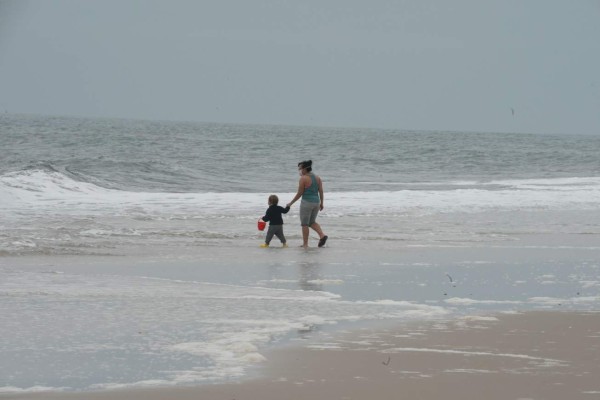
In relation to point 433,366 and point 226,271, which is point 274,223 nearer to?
point 226,271

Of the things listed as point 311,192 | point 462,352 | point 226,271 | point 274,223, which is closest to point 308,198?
point 311,192

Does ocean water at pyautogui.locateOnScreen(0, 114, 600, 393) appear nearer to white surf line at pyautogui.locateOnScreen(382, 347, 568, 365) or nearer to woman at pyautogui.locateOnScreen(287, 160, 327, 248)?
woman at pyautogui.locateOnScreen(287, 160, 327, 248)

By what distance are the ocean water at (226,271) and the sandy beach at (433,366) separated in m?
0.29

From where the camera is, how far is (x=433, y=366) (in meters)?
6.26

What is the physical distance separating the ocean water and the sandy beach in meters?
0.29

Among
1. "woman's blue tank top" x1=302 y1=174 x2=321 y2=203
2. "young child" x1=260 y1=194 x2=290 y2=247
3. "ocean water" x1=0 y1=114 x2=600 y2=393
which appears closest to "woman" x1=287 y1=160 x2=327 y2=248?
"woman's blue tank top" x1=302 y1=174 x2=321 y2=203

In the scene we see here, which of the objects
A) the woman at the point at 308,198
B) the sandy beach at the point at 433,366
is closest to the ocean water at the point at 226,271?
the sandy beach at the point at 433,366

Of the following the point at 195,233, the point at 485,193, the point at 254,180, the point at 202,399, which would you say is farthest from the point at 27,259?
the point at 254,180

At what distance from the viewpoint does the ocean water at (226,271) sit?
6688 millimetres

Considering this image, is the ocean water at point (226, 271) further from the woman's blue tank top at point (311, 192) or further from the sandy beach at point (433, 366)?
the woman's blue tank top at point (311, 192)

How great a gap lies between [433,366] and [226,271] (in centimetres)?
513

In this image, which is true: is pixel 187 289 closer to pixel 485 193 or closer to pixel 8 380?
pixel 8 380

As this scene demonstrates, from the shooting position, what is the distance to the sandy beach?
5598 mm

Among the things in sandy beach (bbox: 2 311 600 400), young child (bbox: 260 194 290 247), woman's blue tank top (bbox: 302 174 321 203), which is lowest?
sandy beach (bbox: 2 311 600 400)
